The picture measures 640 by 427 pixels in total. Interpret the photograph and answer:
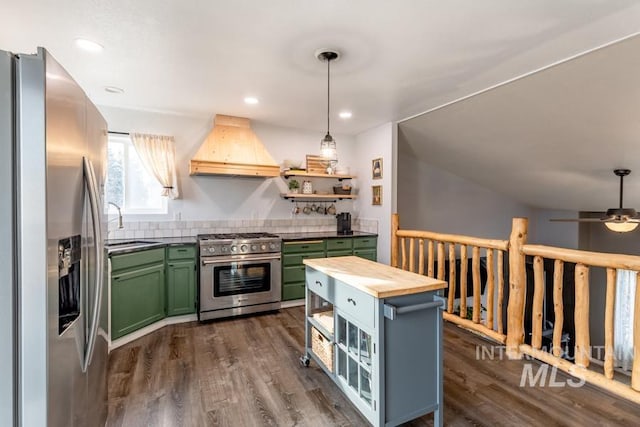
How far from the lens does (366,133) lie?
16.4ft

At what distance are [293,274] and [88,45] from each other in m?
3.08

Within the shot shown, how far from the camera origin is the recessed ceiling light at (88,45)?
229 cm

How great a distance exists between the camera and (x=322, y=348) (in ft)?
8.02

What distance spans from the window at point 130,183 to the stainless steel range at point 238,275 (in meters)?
0.90

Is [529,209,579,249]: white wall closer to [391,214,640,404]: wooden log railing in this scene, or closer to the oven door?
[391,214,640,404]: wooden log railing

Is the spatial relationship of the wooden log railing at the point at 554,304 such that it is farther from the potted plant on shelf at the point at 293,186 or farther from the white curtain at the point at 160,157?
the white curtain at the point at 160,157

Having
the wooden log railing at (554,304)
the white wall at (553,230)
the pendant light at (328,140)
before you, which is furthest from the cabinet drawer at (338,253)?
the white wall at (553,230)

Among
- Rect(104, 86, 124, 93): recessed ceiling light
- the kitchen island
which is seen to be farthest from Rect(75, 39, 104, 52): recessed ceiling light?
the kitchen island

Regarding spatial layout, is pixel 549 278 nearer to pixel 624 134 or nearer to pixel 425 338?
pixel 624 134

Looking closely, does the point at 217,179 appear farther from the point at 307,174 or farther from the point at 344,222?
the point at 344,222

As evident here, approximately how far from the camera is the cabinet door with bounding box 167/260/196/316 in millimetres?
3570

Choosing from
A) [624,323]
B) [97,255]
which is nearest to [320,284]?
[97,255]

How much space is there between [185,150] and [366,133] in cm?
269

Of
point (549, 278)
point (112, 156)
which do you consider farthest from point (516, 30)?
point (549, 278)
